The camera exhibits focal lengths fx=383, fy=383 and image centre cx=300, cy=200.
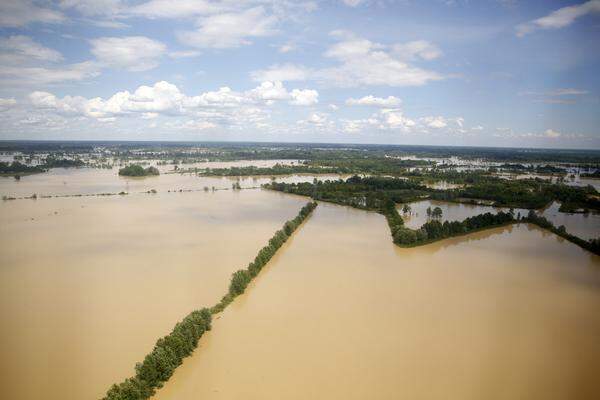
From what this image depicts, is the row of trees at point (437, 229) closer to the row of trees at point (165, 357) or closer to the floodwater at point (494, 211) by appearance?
the floodwater at point (494, 211)

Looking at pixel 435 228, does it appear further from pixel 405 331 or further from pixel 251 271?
pixel 251 271

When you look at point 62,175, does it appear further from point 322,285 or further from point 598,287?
point 598,287

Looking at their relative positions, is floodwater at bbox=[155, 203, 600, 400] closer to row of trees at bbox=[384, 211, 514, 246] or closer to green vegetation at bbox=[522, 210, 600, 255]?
green vegetation at bbox=[522, 210, 600, 255]

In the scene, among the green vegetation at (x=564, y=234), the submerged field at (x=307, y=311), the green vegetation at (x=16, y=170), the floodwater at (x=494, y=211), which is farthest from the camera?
the green vegetation at (x=16, y=170)

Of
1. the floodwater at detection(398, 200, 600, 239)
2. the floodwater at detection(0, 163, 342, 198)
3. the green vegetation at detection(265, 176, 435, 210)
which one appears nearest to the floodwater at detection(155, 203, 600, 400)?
the floodwater at detection(398, 200, 600, 239)

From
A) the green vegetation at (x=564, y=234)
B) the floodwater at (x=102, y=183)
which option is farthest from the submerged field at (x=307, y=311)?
the floodwater at (x=102, y=183)

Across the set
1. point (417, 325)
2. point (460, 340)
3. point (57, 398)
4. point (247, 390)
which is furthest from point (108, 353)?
point (460, 340)
